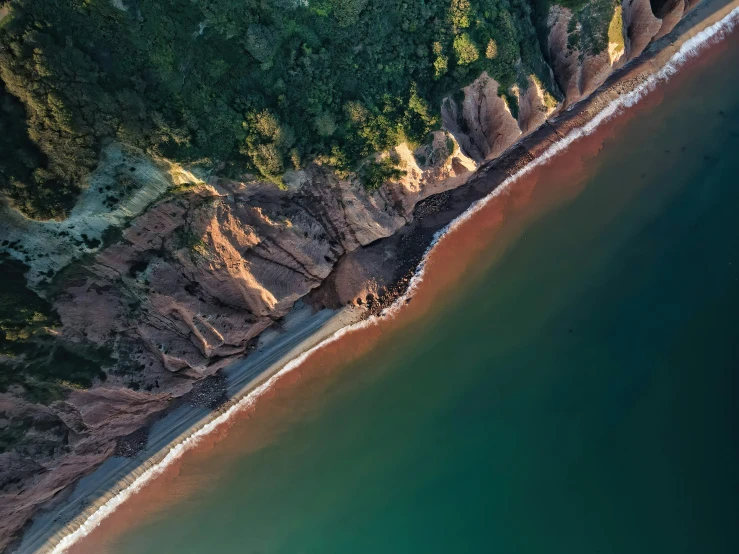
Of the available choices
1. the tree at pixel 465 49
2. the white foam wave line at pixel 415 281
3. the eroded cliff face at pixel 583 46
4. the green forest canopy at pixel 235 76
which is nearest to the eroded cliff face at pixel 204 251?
the eroded cliff face at pixel 583 46

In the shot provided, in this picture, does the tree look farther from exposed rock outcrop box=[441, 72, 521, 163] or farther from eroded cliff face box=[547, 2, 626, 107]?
eroded cliff face box=[547, 2, 626, 107]

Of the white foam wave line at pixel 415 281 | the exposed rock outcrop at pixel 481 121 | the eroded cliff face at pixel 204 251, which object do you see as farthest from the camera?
the white foam wave line at pixel 415 281

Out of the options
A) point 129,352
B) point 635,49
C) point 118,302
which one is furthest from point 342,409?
point 635,49

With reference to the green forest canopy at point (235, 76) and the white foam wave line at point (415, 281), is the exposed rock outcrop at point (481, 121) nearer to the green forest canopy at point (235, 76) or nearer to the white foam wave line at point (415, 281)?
the green forest canopy at point (235, 76)

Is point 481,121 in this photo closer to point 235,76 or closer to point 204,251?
point 235,76

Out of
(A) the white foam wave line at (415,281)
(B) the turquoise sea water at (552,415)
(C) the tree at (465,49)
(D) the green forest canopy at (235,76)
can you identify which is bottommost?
(B) the turquoise sea water at (552,415)

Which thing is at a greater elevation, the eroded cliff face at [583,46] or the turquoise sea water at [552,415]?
the eroded cliff face at [583,46]

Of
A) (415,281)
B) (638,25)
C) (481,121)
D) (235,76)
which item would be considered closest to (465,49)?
(481,121)

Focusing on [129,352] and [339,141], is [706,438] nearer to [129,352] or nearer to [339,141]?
[339,141]
